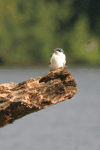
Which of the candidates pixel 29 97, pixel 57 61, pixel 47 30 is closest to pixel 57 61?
pixel 57 61

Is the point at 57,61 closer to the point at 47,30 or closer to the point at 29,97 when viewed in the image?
the point at 29,97

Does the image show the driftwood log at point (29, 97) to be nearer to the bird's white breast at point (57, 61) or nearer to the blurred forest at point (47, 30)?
the bird's white breast at point (57, 61)

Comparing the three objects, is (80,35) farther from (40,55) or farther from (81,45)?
(40,55)

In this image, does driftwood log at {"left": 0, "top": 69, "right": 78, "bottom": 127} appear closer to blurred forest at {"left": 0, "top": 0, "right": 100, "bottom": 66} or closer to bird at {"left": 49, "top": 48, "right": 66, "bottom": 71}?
bird at {"left": 49, "top": 48, "right": 66, "bottom": 71}

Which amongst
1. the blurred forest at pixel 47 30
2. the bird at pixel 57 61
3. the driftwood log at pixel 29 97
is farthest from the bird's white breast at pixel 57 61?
the blurred forest at pixel 47 30

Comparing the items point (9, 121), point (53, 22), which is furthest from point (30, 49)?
point (9, 121)

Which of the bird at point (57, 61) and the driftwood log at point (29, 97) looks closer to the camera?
the driftwood log at point (29, 97)

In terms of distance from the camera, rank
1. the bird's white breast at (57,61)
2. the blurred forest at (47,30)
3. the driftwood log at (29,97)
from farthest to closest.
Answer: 1. the blurred forest at (47,30)
2. the bird's white breast at (57,61)
3. the driftwood log at (29,97)

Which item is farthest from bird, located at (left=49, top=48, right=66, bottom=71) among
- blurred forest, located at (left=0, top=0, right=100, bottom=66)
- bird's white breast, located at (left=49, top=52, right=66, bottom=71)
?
blurred forest, located at (left=0, top=0, right=100, bottom=66)
